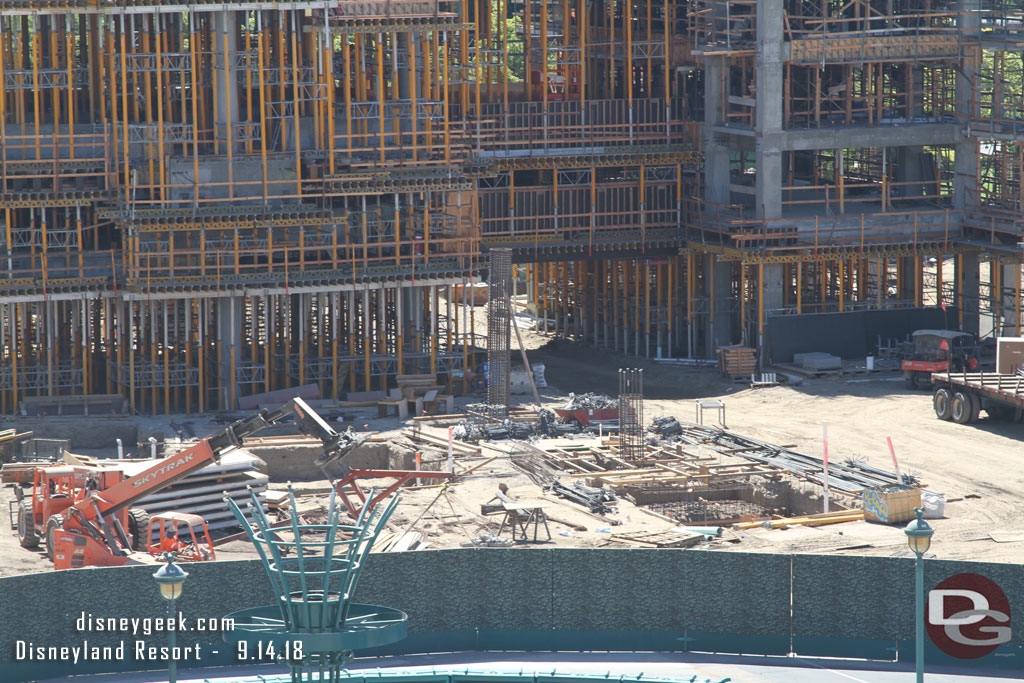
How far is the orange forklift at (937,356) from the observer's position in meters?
51.1

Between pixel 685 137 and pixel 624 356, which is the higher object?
pixel 685 137

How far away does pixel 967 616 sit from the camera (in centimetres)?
2891

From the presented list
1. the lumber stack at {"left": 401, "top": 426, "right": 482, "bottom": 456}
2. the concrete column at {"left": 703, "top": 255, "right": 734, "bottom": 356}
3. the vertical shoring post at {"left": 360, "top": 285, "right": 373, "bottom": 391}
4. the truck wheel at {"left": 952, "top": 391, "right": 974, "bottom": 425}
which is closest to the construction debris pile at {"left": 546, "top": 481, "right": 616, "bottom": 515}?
the lumber stack at {"left": 401, "top": 426, "right": 482, "bottom": 456}

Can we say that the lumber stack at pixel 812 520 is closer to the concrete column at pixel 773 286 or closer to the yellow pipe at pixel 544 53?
the concrete column at pixel 773 286

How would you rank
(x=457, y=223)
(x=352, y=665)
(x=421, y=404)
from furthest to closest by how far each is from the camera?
(x=457, y=223) → (x=421, y=404) → (x=352, y=665)

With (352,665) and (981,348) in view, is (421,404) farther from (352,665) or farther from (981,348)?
(352,665)

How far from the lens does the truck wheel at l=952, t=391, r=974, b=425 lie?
46.7 m

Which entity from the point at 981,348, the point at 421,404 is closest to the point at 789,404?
the point at 981,348

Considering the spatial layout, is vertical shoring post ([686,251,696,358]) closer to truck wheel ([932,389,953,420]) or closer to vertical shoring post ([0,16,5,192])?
truck wheel ([932,389,953,420])

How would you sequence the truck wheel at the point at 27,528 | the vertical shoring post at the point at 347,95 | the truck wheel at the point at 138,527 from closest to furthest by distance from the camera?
the truck wheel at the point at 138,527, the truck wheel at the point at 27,528, the vertical shoring post at the point at 347,95

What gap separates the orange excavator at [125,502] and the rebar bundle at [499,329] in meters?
11.6

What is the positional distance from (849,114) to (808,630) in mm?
29895

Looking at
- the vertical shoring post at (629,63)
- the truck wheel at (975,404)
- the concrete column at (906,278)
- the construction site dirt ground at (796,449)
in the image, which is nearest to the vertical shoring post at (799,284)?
the construction site dirt ground at (796,449)

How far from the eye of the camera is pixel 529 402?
49.8 meters
